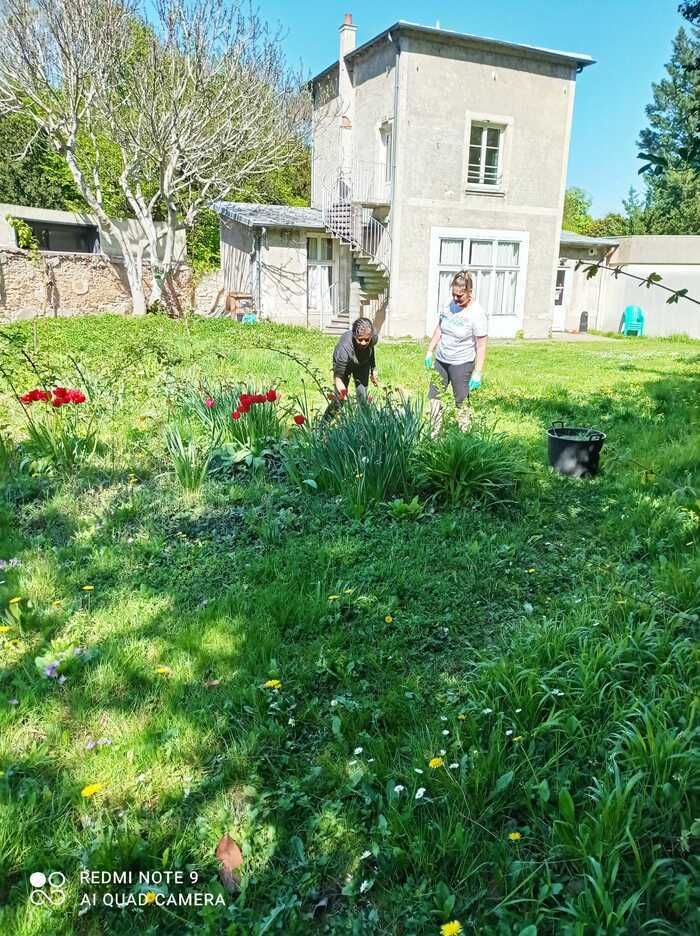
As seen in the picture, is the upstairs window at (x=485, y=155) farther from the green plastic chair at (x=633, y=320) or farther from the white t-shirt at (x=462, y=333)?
the white t-shirt at (x=462, y=333)

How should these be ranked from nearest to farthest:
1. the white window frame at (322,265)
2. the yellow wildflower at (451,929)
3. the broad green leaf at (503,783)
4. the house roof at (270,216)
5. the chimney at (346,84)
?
the yellow wildflower at (451,929)
the broad green leaf at (503,783)
the house roof at (270,216)
the chimney at (346,84)
the white window frame at (322,265)

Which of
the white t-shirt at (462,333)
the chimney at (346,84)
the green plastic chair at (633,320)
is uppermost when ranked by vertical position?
the chimney at (346,84)

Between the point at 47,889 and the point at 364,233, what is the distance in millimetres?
19059

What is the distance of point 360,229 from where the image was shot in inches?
746

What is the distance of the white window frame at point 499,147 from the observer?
1835 cm

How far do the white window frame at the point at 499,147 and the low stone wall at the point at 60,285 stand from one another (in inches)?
390

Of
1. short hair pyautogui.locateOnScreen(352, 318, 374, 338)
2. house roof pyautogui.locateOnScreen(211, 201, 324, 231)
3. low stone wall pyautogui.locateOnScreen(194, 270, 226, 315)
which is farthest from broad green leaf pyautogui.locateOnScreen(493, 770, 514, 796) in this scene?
low stone wall pyautogui.locateOnScreen(194, 270, 226, 315)

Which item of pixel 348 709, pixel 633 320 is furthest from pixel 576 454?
pixel 633 320

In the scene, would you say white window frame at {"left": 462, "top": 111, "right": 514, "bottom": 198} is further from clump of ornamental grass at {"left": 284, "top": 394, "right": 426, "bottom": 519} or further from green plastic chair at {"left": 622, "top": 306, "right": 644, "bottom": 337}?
clump of ornamental grass at {"left": 284, "top": 394, "right": 426, "bottom": 519}

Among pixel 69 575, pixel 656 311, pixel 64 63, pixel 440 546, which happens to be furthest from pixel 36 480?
pixel 656 311

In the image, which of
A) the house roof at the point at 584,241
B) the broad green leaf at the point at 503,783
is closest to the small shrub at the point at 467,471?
the broad green leaf at the point at 503,783

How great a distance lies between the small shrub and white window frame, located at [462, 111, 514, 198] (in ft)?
53.6

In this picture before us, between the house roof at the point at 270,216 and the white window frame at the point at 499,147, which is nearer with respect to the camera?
the white window frame at the point at 499,147

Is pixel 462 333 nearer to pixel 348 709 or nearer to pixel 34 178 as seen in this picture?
pixel 348 709
